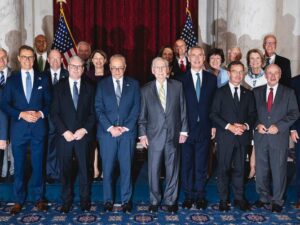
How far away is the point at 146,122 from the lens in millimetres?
5184

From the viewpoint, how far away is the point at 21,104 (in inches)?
203

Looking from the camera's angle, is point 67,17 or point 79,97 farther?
point 67,17

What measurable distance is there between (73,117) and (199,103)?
142 centimetres

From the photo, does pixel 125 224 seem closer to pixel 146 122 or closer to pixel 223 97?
pixel 146 122

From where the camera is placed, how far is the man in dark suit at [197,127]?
5301 mm

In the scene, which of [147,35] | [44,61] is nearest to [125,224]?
[44,61]

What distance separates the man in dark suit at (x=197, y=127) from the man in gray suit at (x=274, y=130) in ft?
1.86

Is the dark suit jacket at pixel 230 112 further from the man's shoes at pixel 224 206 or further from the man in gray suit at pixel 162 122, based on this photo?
the man's shoes at pixel 224 206

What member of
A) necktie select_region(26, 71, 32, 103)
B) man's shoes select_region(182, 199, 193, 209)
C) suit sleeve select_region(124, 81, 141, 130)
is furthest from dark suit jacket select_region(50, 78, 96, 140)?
man's shoes select_region(182, 199, 193, 209)

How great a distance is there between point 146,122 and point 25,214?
170 cm

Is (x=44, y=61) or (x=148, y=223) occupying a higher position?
(x=44, y=61)

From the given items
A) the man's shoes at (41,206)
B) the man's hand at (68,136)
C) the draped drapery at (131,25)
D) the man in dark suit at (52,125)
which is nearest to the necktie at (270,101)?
the man's hand at (68,136)

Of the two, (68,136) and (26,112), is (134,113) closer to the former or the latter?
(68,136)

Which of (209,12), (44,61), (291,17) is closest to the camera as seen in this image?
(44,61)
